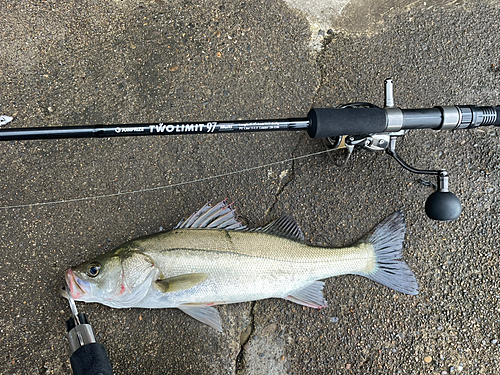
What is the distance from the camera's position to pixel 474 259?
2.56m

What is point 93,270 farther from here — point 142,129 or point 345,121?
point 345,121

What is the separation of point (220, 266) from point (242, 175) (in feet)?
2.27

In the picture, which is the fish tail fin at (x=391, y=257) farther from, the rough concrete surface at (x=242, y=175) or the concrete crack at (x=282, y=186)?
the concrete crack at (x=282, y=186)

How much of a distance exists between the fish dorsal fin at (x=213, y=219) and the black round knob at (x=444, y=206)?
1.15 m

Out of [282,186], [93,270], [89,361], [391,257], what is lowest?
[89,361]

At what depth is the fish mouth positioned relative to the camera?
205 centimetres

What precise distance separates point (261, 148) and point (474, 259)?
1.71 metres

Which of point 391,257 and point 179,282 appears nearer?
point 179,282

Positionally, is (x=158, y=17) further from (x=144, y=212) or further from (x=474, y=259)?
(x=474, y=259)

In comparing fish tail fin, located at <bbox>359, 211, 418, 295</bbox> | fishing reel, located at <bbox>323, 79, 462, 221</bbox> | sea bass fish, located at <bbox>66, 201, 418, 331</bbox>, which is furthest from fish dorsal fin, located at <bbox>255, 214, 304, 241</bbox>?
fishing reel, located at <bbox>323, 79, 462, 221</bbox>

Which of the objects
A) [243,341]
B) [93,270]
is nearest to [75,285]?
[93,270]

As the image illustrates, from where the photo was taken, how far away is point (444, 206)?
212 cm

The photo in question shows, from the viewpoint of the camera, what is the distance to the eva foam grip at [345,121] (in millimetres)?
1853

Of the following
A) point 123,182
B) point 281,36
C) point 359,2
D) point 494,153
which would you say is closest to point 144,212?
point 123,182
